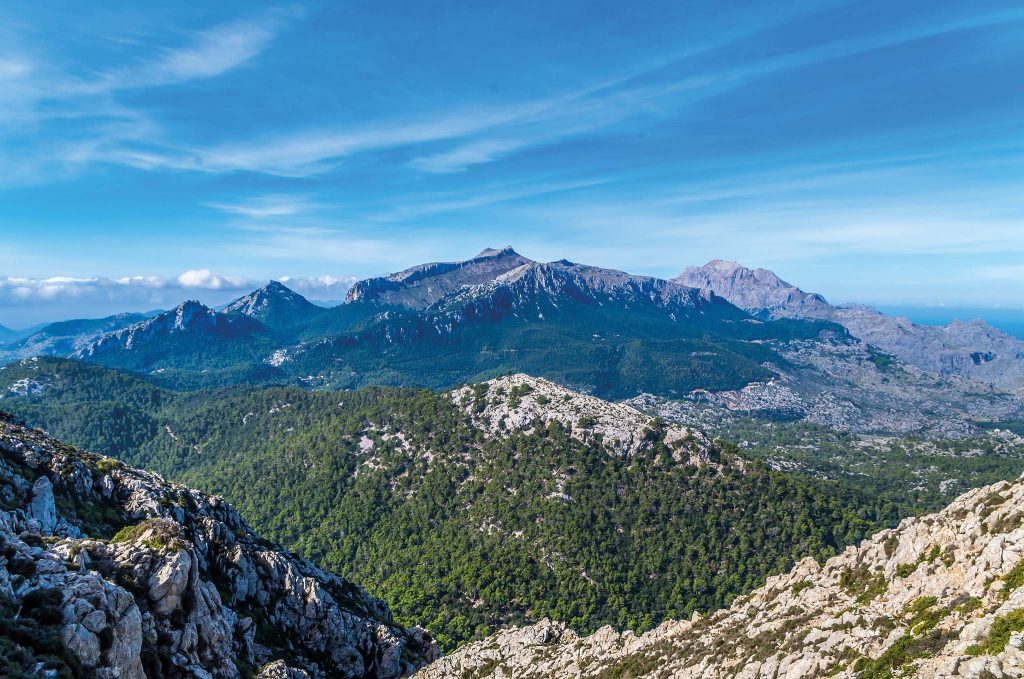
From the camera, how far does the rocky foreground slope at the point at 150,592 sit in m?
31.8

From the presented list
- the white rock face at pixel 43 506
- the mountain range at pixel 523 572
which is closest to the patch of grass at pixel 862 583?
the mountain range at pixel 523 572

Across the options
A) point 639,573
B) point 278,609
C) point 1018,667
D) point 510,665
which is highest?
point 1018,667

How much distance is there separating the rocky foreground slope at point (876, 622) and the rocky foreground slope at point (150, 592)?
18.1 m

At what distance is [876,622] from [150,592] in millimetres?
62491

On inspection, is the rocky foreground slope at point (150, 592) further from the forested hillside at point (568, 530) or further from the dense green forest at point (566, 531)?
the forested hillside at point (568, 530)

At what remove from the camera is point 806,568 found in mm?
73062

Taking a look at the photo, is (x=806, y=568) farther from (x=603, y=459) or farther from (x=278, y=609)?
(x=603, y=459)

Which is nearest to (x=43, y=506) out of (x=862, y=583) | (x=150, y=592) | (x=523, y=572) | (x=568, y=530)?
(x=150, y=592)

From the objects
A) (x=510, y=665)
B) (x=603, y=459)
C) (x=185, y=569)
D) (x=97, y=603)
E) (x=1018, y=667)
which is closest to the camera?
Result: (x=1018, y=667)

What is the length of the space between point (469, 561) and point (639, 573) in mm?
50946

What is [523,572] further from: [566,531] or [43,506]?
[43,506]

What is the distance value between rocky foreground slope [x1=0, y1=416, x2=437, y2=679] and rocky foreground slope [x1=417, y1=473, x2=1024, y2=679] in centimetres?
1814

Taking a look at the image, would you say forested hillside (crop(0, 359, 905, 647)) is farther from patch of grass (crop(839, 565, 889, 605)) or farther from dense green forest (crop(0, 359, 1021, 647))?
patch of grass (crop(839, 565, 889, 605))

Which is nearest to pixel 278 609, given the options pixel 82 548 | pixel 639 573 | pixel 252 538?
pixel 252 538
